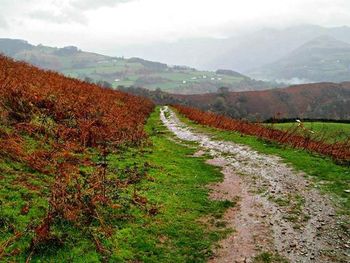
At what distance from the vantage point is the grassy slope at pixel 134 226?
8.09 meters

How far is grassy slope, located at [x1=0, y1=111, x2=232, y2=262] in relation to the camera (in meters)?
8.09

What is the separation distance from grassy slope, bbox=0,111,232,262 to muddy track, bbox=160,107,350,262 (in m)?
0.58

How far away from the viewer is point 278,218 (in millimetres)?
10914

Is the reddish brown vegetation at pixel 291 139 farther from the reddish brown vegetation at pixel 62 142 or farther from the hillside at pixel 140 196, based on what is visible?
the reddish brown vegetation at pixel 62 142

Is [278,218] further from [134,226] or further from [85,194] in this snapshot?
[85,194]

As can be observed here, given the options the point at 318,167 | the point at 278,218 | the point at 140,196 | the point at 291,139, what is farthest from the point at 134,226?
the point at 291,139

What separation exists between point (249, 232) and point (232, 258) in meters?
1.48

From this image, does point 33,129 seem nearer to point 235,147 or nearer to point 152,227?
point 152,227

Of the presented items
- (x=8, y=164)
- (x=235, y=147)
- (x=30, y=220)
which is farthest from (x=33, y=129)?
(x=235, y=147)

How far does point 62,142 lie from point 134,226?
6.56 m

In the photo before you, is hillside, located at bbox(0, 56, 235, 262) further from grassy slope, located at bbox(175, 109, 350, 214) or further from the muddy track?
grassy slope, located at bbox(175, 109, 350, 214)

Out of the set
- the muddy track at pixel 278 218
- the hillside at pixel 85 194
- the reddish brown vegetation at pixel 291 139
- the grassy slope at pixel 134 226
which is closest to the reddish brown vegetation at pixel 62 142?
the hillside at pixel 85 194

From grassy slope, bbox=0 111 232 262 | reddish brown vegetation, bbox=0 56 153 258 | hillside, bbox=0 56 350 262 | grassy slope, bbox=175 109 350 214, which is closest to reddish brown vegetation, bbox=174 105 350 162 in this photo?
hillside, bbox=0 56 350 262

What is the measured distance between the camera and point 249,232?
9977 mm
